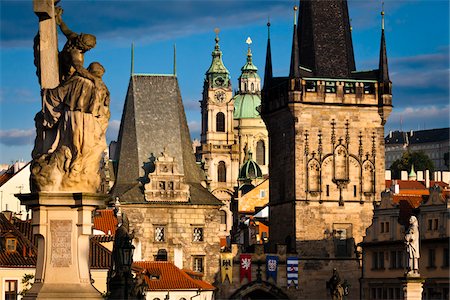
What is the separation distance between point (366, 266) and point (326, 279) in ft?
18.4

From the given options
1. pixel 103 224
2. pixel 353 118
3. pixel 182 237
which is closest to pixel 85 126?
pixel 103 224

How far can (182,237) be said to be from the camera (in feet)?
269

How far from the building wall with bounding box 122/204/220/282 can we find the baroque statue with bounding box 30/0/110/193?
67.0 metres

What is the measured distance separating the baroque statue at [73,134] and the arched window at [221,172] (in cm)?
17098

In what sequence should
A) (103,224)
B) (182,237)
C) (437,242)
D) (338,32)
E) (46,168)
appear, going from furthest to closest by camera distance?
1. (338,32)
2. (182,237)
3. (103,224)
4. (437,242)
5. (46,168)

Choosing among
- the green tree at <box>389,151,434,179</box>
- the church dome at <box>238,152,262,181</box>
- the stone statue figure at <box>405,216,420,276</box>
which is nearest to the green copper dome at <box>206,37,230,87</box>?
the church dome at <box>238,152,262,181</box>

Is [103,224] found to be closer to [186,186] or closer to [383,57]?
[186,186]

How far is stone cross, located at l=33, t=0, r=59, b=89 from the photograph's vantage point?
47.0ft

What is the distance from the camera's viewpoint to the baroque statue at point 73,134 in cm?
1389

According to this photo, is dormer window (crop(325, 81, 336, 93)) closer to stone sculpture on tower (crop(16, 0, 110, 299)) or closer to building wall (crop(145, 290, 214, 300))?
building wall (crop(145, 290, 214, 300))

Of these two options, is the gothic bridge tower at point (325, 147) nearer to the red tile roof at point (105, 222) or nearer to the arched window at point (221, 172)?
the red tile roof at point (105, 222)

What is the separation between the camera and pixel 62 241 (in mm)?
14000

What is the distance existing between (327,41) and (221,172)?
9826cm

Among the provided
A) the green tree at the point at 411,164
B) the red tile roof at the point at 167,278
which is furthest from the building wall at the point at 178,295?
the green tree at the point at 411,164
